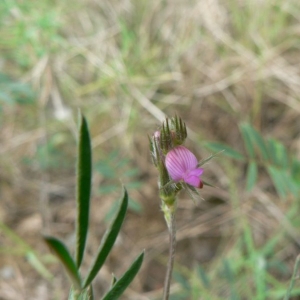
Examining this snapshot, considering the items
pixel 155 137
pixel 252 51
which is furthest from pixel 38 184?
pixel 155 137

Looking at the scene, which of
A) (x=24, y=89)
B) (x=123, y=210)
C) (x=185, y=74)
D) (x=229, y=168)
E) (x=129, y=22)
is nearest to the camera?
(x=123, y=210)

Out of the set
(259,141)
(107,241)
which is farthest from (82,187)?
(259,141)

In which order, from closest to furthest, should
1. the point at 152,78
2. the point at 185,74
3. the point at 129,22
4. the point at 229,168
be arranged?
the point at 229,168 < the point at 152,78 < the point at 185,74 < the point at 129,22

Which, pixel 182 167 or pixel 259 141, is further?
pixel 259 141

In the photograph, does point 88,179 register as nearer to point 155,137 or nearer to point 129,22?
point 155,137

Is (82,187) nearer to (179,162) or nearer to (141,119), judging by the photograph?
(179,162)

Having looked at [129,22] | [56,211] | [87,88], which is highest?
[129,22]

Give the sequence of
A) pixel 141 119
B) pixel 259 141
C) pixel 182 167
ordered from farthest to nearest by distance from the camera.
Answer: pixel 141 119, pixel 259 141, pixel 182 167

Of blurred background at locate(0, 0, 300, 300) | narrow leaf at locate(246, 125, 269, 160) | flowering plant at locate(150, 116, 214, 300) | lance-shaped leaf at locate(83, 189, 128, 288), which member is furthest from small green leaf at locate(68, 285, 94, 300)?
blurred background at locate(0, 0, 300, 300)
